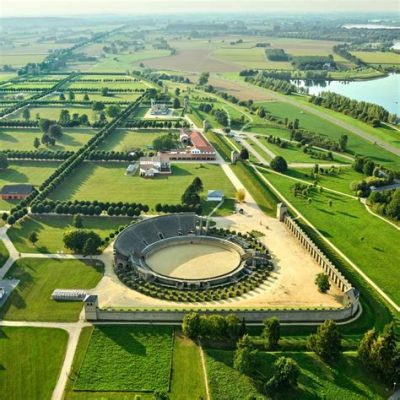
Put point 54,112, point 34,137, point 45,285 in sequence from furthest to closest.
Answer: point 54,112
point 34,137
point 45,285

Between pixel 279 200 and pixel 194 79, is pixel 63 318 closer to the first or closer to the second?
pixel 279 200

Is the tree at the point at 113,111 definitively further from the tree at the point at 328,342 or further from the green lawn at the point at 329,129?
the tree at the point at 328,342

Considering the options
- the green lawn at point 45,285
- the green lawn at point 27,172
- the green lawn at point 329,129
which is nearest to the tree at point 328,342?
the green lawn at point 45,285

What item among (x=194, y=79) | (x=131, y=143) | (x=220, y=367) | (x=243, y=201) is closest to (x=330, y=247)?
(x=243, y=201)

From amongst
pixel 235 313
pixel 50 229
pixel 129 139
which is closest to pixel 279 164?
pixel 129 139

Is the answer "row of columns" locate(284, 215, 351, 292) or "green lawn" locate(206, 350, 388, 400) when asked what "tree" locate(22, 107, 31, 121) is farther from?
"green lawn" locate(206, 350, 388, 400)

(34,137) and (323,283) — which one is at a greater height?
(34,137)

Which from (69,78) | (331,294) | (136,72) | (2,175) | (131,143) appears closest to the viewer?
(331,294)

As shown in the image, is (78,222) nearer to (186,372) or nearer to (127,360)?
(127,360)
